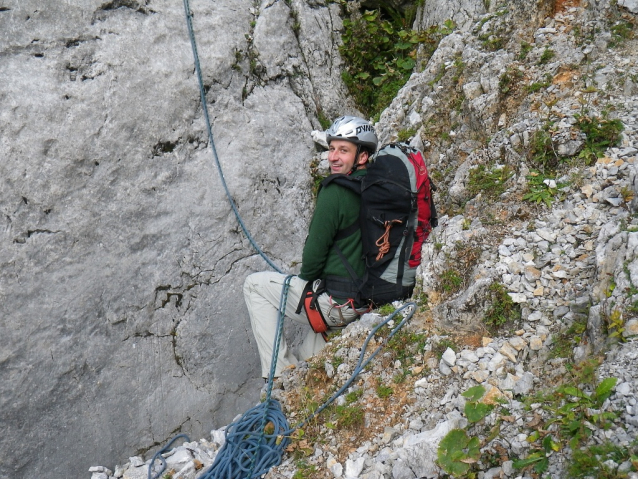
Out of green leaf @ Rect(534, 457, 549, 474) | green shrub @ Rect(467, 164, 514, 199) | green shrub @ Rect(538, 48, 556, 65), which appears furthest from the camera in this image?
green shrub @ Rect(538, 48, 556, 65)

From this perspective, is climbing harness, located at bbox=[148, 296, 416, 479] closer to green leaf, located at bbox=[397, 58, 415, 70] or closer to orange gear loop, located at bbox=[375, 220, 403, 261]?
orange gear loop, located at bbox=[375, 220, 403, 261]

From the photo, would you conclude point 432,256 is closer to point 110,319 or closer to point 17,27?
point 110,319

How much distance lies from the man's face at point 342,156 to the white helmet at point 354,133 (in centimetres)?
6

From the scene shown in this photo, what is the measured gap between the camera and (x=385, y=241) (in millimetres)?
5547

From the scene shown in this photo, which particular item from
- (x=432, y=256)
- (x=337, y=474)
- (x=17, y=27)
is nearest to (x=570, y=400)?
(x=337, y=474)

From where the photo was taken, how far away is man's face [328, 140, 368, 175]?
5777 mm

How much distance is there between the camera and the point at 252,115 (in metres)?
7.41

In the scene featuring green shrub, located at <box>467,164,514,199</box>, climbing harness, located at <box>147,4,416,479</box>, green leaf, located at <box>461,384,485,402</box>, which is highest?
green shrub, located at <box>467,164,514,199</box>

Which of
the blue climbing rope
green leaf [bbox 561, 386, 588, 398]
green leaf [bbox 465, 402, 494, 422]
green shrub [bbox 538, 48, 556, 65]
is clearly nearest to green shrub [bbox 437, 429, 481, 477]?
green leaf [bbox 465, 402, 494, 422]

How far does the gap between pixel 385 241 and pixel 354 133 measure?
3.80 feet

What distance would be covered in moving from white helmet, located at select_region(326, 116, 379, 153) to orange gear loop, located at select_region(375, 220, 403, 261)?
36.3 inches

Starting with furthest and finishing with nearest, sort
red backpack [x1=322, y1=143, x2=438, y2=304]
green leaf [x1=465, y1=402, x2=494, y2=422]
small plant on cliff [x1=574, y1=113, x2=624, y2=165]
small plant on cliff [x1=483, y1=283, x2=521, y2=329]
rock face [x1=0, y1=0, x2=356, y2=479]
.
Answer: rock face [x1=0, y1=0, x2=356, y2=479]
red backpack [x1=322, y1=143, x2=438, y2=304]
small plant on cliff [x1=574, y1=113, x2=624, y2=165]
small plant on cliff [x1=483, y1=283, x2=521, y2=329]
green leaf [x1=465, y1=402, x2=494, y2=422]

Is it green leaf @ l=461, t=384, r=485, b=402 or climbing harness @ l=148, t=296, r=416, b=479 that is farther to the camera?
climbing harness @ l=148, t=296, r=416, b=479

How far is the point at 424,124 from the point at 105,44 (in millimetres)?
4007
